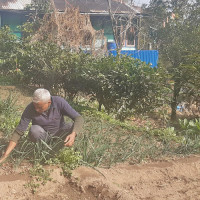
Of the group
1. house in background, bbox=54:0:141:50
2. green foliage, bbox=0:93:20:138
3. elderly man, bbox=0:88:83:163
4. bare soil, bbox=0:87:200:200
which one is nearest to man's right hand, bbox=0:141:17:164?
elderly man, bbox=0:88:83:163

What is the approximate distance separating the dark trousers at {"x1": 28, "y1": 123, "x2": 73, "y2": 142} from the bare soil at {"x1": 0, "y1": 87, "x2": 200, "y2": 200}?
0.41 meters

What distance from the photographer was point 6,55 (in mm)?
12312

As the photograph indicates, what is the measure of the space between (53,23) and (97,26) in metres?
10.9

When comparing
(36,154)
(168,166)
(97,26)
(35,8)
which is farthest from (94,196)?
(97,26)

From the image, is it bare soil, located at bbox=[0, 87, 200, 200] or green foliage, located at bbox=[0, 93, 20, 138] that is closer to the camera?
bare soil, located at bbox=[0, 87, 200, 200]

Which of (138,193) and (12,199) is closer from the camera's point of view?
(12,199)

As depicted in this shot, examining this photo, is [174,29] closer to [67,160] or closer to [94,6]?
[94,6]

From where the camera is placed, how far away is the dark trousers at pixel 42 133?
4.59 meters

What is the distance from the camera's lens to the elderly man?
13.9ft

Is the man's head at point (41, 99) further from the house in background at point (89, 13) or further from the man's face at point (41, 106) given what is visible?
the house in background at point (89, 13)

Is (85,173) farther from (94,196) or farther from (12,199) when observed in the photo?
(12,199)

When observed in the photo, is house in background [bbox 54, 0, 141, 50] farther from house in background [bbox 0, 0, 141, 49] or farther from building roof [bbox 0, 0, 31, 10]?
building roof [bbox 0, 0, 31, 10]

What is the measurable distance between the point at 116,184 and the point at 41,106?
1470mm

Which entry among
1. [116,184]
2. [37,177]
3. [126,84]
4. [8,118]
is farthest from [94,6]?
[37,177]
